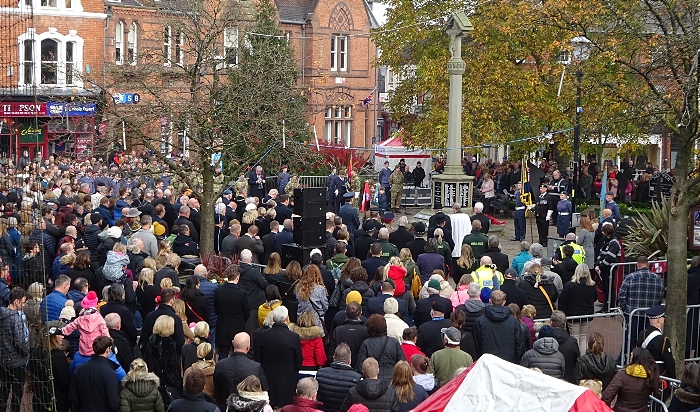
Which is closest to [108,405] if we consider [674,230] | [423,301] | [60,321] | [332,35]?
[60,321]

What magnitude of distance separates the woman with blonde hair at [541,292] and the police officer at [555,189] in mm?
11606

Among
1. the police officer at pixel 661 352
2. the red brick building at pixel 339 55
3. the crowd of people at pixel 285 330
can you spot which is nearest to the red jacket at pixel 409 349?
the crowd of people at pixel 285 330

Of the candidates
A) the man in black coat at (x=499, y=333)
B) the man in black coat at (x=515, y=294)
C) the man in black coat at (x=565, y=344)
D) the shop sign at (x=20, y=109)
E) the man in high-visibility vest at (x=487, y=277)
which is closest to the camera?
the man in black coat at (x=565, y=344)

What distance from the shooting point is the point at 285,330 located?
10742mm

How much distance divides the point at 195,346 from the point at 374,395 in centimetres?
253

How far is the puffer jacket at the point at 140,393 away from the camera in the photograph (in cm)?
923

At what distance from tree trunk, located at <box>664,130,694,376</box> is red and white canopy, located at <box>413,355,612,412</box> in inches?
261

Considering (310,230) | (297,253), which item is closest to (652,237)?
(310,230)

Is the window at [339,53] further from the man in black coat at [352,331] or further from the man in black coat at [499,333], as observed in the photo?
the man in black coat at [352,331]

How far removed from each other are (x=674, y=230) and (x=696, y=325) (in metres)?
2.26

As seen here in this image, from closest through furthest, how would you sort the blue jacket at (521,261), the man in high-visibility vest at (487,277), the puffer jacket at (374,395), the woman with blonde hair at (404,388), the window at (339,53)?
the puffer jacket at (374,395), the woman with blonde hair at (404,388), the man in high-visibility vest at (487,277), the blue jacket at (521,261), the window at (339,53)

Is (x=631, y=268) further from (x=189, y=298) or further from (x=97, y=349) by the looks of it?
(x=97, y=349)

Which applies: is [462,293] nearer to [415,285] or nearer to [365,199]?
[415,285]

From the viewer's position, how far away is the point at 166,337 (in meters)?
10.8
